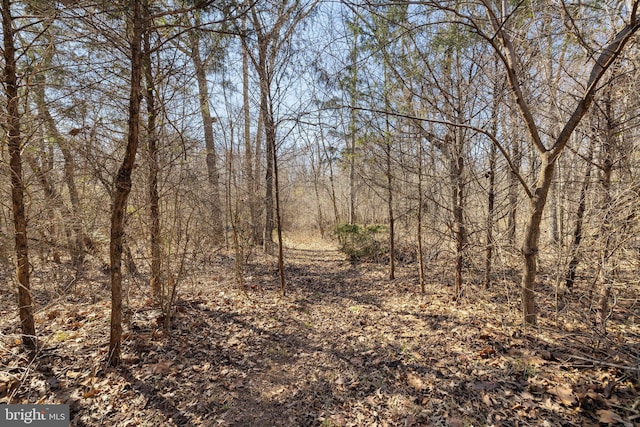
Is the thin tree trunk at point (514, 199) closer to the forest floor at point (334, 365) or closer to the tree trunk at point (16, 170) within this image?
the forest floor at point (334, 365)

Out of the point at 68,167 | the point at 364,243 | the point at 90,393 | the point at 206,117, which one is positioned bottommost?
the point at 90,393

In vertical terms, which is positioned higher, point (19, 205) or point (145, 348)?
point (19, 205)

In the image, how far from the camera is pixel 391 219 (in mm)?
5883

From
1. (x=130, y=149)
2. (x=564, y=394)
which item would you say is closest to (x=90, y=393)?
(x=130, y=149)

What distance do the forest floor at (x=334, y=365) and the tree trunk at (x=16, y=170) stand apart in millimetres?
349

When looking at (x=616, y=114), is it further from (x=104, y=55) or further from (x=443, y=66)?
(x=104, y=55)

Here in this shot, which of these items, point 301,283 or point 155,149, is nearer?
point 155,149

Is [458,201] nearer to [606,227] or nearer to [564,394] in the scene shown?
[606,227]

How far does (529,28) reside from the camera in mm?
3365

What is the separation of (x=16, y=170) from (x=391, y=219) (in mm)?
5685

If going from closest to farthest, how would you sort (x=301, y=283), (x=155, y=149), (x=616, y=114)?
(x=616, y=114)
(x=155, y=149)
(x=301, y=283)

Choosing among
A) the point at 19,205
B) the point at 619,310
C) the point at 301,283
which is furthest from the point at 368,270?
the point at 19,205

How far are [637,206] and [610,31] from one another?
7.03 ft

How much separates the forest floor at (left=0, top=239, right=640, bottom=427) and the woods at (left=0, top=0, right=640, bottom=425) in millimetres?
26
